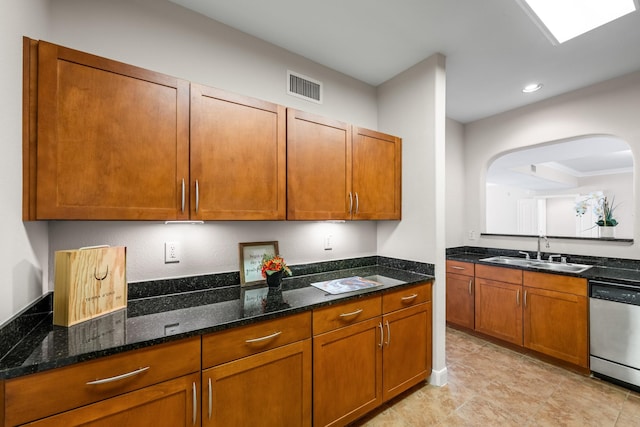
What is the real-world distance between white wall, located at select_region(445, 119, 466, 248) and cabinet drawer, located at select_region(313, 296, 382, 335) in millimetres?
2248

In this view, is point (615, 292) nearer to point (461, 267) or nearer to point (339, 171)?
point (461, 267)

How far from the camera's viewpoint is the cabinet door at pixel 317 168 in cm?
182

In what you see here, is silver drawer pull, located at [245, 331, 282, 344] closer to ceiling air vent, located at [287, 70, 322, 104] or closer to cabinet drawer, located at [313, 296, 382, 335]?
cabinet drawer, located at [313, 296, 382, 335]

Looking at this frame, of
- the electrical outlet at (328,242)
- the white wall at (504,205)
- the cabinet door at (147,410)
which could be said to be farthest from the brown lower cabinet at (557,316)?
the white wall at (504,205)

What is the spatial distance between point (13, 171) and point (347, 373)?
1.92 meters

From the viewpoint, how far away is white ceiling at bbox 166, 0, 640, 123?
68.3 inches

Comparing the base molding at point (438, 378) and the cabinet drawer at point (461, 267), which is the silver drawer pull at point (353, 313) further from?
the cabinet drawer at point (461, 267)

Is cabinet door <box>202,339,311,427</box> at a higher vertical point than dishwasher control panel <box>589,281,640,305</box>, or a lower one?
lower

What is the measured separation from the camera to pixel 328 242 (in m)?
2.41

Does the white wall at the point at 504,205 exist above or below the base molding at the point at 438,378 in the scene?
above

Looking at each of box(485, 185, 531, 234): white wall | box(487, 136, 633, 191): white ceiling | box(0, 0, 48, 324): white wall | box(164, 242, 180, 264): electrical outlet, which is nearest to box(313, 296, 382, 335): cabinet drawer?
box(164, 242, 180, 264): electrical outlet

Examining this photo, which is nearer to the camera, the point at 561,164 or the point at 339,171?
the point at 339,171

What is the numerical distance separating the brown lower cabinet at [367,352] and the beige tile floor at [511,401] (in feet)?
0.47

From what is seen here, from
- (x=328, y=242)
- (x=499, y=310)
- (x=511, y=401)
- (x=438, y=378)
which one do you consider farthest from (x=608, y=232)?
(x=328, y=242)
